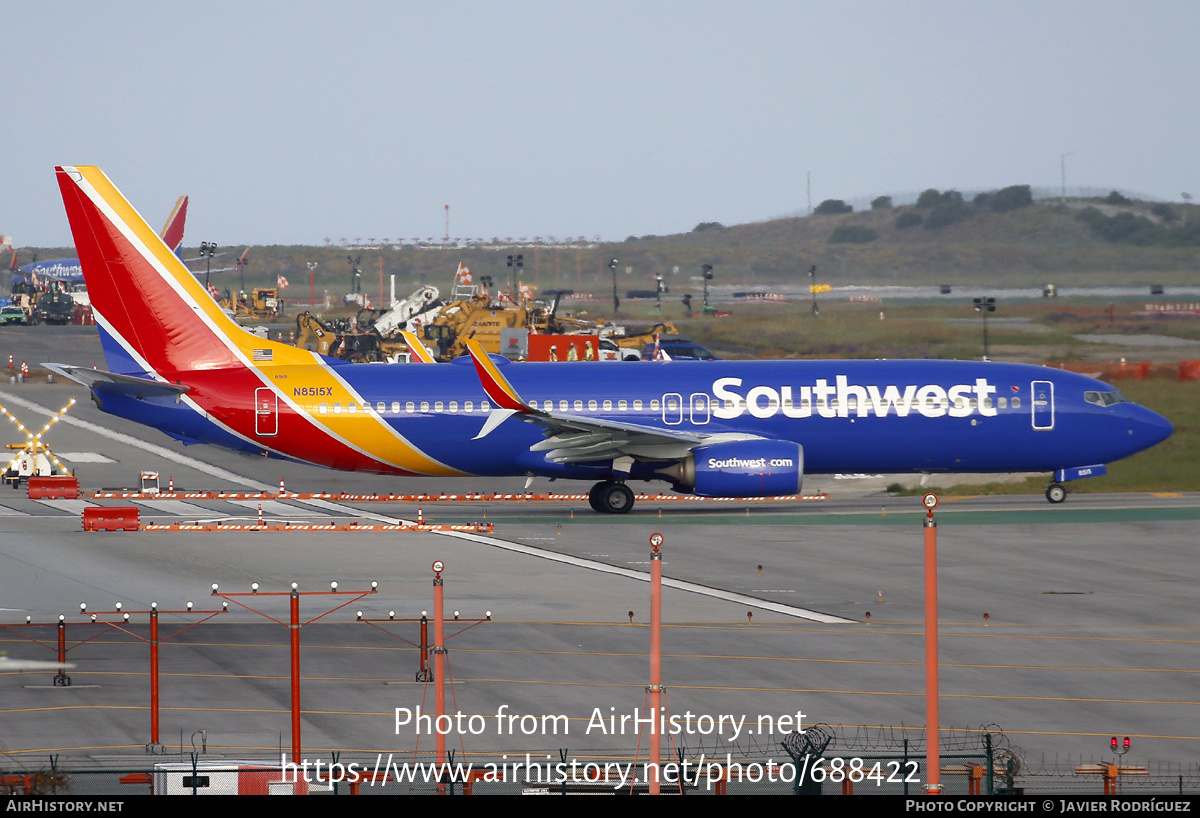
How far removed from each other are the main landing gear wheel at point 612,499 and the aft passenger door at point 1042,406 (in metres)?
11.6

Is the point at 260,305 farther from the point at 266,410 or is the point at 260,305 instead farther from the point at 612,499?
the point at 612,499

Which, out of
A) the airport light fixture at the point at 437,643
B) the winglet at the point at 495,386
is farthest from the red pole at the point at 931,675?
the winglet at the point at 495,386

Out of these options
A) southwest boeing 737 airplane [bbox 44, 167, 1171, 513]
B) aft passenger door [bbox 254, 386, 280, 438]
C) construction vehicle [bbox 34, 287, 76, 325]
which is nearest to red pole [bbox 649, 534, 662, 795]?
southwest boeing 737 airplane [bbox 44, 167, 1171, 513]

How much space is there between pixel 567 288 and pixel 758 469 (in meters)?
101

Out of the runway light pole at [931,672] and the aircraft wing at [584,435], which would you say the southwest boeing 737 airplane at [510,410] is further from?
the runway light pole at [931,672]

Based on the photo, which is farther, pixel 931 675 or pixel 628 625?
pixel 628 625

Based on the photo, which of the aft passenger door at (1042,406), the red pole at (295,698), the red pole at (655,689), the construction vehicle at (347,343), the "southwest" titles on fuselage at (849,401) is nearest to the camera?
the red pole at (655,689)

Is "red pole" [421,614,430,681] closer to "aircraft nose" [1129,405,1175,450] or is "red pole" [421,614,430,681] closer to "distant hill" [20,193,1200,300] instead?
"aircraft nose" [1129,405,1175,450]

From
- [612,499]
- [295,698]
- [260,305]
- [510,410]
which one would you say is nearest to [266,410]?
[510,410]

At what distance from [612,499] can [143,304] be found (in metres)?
14.1

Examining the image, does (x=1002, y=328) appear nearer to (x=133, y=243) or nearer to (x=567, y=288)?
(x=133, y=243)

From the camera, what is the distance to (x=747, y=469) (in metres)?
37.2

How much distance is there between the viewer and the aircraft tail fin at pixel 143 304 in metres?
38.3
